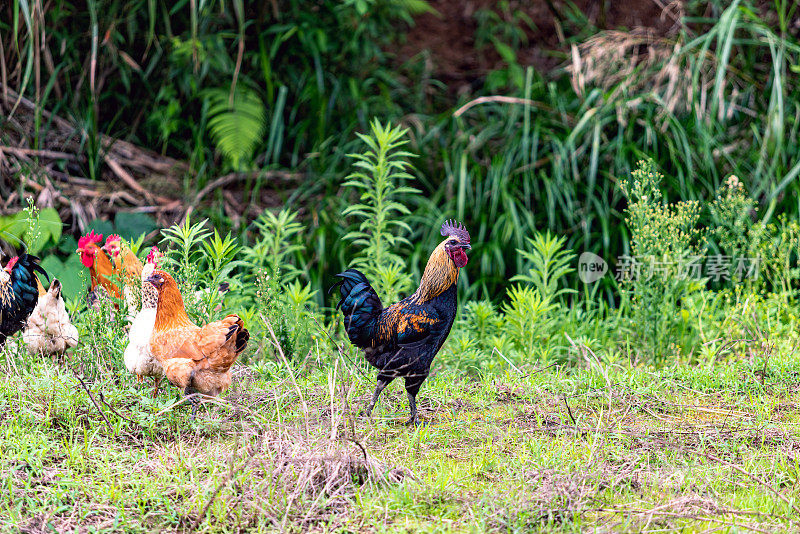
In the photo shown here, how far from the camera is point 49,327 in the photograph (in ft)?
13.5

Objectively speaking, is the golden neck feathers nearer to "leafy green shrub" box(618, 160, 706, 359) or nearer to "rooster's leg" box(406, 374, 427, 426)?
"rooster's leg" box(406, 374, 427, 426)

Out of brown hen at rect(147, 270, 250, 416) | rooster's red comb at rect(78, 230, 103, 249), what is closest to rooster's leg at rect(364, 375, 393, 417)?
brown hen at rect(147, 270, 250, 416)

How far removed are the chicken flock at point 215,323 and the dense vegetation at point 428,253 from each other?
0.17 metres

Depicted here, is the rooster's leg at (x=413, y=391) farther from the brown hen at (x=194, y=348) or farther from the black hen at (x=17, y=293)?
the black hen at (x=17, y=293)

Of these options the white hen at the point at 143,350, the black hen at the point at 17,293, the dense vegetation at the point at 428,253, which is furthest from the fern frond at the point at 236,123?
the white hen at the point at 143,350

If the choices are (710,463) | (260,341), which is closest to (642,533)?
(710,463)

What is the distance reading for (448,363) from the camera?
15.4ft

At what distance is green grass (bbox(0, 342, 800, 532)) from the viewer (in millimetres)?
2809

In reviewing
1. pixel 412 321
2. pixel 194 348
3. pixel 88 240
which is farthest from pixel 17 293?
pixel 412 321

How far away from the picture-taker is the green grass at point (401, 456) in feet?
9.21

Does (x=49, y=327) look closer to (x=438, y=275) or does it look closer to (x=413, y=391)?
(x=413, y=391)

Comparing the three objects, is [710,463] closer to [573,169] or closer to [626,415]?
[626,415]

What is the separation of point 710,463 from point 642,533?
30.9 inches

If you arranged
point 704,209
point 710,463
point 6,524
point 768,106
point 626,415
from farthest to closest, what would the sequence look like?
point 768,106, point 704,209, point 626,415, point 710,463, point 6,524
